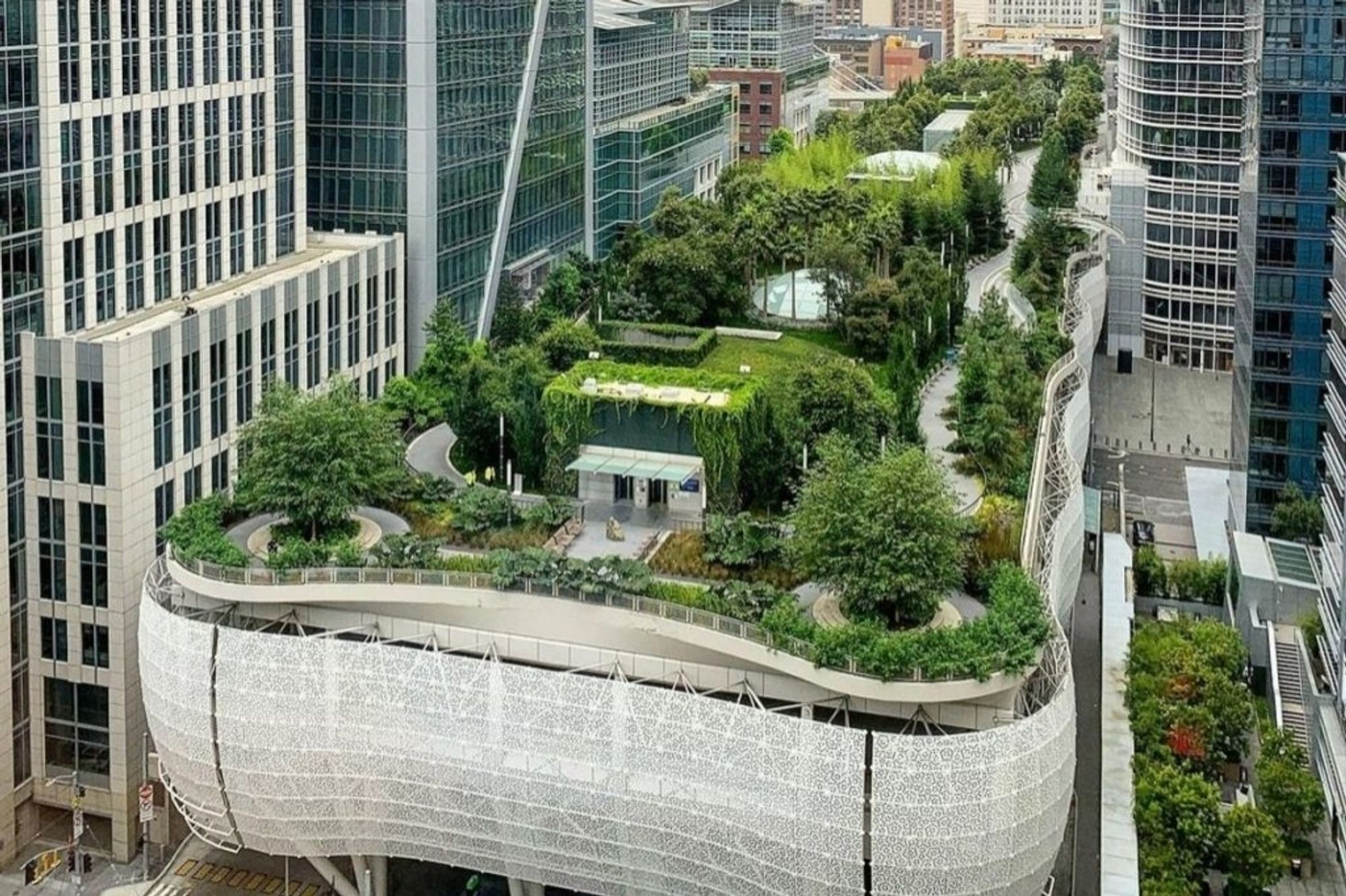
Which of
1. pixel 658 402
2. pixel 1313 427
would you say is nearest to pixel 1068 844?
pixel 658 402

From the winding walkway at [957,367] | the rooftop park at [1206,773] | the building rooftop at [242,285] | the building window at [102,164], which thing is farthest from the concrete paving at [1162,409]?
the building window at [102,164]

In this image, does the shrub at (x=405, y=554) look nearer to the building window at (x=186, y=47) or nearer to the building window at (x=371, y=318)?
the building window at (x=186, y=47)

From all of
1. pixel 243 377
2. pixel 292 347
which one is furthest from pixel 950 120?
pixel 243 377

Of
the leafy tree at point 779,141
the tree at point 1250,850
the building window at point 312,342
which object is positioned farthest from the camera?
the leafy tree at point 779,141

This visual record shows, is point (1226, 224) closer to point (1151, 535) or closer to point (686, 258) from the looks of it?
point (1151, 535)

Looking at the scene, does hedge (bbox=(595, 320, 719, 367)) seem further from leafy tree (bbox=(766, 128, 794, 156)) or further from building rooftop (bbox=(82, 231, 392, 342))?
leafy tree (bbox=(766, 128, 794, 156))

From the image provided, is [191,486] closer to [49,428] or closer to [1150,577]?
[49,428]
